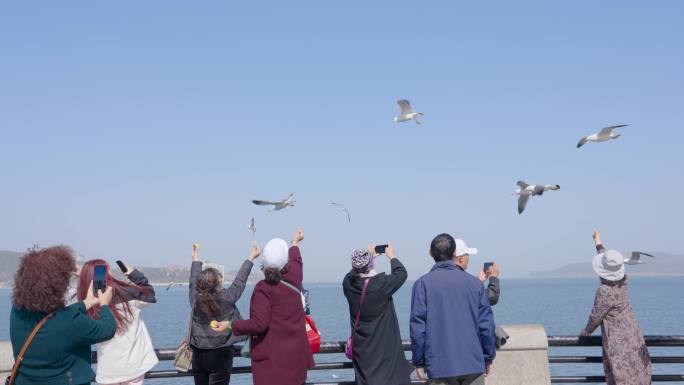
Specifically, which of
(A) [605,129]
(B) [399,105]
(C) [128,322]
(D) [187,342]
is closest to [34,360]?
(C) [128,322]

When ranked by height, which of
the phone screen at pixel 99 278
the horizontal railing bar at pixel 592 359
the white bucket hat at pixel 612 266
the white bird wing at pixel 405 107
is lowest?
the horizontal railing bar at pixel 592 359

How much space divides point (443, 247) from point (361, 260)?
0.70 metres

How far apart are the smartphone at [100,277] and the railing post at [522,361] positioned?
391 centimetres

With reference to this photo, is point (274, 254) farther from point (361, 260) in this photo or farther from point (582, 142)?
point (582, 142)

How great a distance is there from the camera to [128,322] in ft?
19.7

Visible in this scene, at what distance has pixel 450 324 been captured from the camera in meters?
5.89

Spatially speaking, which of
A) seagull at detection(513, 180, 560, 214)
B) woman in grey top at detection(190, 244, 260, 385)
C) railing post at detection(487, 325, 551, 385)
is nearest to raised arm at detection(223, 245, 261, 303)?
woman in grey top at detection(190, 244, 260, 385)

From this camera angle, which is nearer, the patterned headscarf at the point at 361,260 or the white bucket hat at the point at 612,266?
the patterned headscarf at the point at 361,260

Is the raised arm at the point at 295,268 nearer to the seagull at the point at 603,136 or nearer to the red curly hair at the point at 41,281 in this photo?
the red curly hair at the point at 41,281

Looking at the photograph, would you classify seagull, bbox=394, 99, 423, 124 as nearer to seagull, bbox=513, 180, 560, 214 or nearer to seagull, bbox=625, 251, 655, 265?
seagull, bbox=513, 180, 560, 214

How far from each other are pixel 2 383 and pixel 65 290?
2418 millimetres

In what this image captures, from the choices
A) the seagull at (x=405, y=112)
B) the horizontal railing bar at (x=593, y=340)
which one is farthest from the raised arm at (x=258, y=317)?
the seagull at (x=405, y=112)

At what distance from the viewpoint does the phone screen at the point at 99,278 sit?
17.6ft

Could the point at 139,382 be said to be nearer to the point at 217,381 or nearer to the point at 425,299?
the point at 217,381
